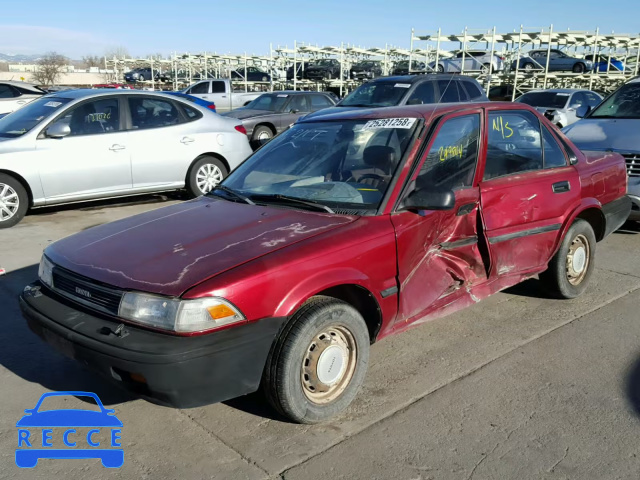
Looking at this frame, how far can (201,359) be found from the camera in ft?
8.86

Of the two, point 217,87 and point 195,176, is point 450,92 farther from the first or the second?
point 217,87

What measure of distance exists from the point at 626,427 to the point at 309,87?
32.9 m

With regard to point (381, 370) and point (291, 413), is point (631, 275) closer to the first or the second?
point (381, 370)

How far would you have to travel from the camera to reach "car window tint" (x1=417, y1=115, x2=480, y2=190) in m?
3.82

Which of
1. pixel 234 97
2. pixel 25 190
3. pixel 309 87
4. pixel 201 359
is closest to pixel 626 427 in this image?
pixel 201 359

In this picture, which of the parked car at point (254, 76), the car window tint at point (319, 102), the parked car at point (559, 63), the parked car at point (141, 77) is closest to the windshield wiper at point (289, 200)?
the car window tint at point (319, 102)

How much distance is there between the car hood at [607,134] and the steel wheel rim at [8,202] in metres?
6.65

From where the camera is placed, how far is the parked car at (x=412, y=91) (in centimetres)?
1073

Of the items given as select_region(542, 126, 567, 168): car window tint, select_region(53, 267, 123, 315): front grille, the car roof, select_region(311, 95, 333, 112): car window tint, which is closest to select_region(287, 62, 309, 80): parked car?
select_region(311, 95, 333, 112): car window tint

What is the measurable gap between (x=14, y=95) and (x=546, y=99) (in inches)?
558

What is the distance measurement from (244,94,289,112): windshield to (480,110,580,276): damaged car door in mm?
11674

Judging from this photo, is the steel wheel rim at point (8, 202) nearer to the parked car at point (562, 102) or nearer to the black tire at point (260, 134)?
the black tire at point (260, 134)

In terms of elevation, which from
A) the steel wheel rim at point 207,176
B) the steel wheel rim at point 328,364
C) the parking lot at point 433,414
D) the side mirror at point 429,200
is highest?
the side mirror at point 429,200

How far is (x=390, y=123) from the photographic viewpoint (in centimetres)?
395
